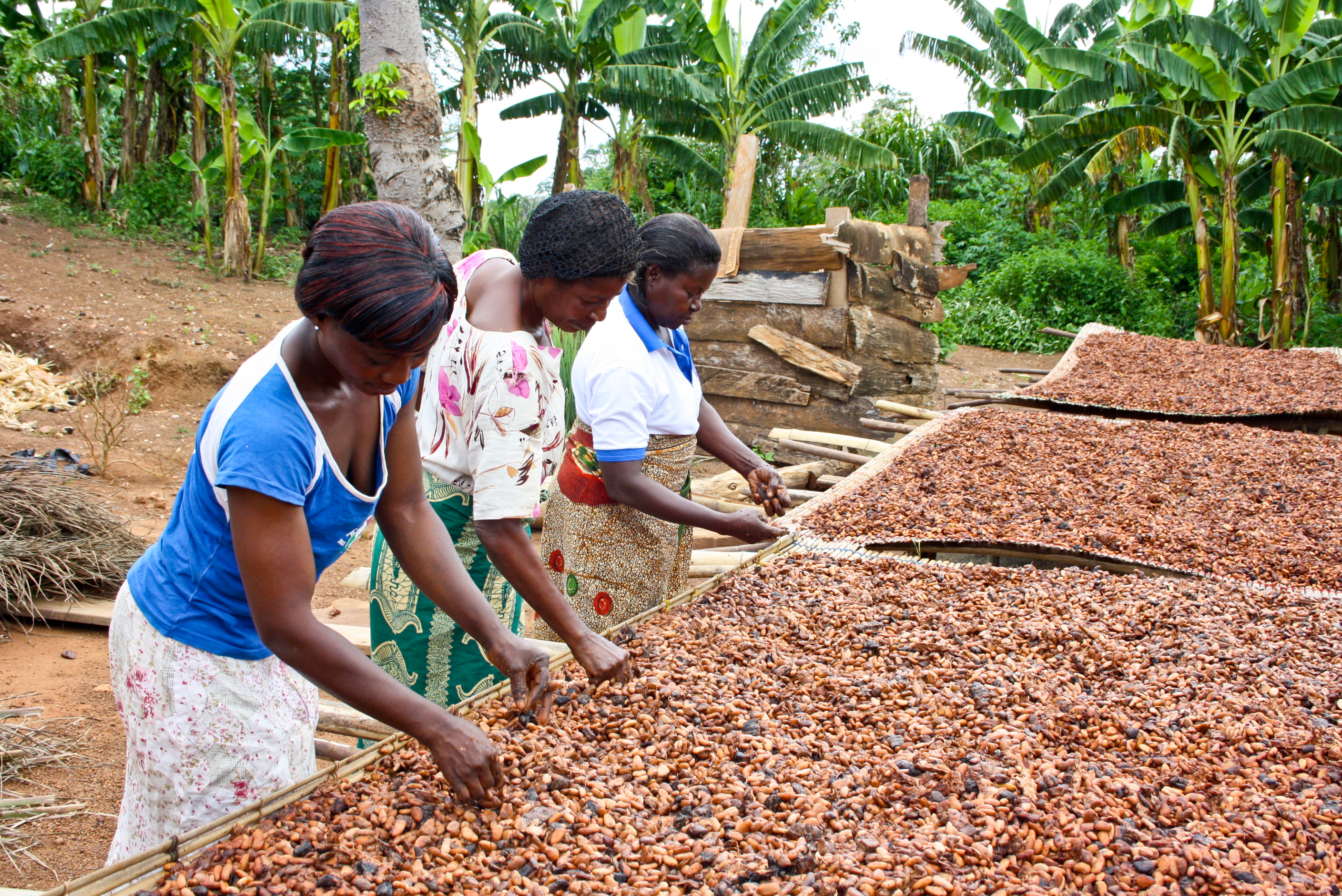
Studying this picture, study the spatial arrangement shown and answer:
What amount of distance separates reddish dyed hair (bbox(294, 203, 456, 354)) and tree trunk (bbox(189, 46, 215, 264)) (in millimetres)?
10846

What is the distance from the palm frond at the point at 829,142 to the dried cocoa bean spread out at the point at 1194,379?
5969mm

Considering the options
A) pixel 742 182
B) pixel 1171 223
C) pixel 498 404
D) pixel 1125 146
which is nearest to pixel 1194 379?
pixel 742 182

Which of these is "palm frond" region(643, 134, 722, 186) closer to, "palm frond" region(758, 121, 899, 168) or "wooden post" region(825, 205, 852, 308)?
"palm frond" region(758, 121, 899, 168)

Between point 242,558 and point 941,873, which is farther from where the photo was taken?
point 941,873

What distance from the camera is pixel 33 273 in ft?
31.2

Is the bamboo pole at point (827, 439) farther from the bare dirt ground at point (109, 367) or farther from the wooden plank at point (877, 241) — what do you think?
the bare dirt ground at point (109, 367)

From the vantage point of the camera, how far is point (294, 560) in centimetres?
119

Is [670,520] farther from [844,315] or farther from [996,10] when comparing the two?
[996,10]

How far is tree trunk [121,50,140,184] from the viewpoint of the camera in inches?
514

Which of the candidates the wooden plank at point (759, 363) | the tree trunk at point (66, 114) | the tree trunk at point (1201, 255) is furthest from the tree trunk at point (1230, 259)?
the tree trunk at point (66, 114)

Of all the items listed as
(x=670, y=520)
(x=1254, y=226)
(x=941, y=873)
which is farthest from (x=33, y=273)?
(x=1254, y=226)

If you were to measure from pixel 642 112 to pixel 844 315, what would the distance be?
787cm

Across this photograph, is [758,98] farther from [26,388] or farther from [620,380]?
[620,380]

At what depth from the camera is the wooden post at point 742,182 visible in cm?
606
